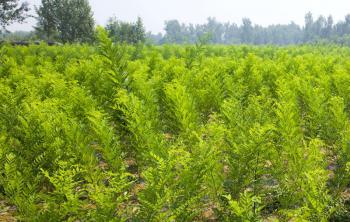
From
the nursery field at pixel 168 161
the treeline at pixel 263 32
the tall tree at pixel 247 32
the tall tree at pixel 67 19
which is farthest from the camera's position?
the tall tree at pixel 247 32

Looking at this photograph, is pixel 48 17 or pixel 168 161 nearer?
pixel 168 161

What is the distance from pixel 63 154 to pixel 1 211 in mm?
1125

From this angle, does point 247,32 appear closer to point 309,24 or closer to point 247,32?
point 247,32

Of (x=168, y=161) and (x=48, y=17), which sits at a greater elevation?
(x=48, y=17)

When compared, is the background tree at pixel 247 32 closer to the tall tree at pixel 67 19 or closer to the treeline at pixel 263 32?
the treeline at pixel 263 32

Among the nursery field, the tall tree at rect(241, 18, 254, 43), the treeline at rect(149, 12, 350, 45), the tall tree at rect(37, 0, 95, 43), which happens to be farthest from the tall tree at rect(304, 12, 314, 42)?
the nursery field

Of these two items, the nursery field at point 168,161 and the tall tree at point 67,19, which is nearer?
the nursery field at point 168,161

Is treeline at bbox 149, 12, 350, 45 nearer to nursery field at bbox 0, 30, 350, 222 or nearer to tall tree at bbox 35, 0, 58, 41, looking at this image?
tall tree at bbox 35, 0, 58, 41

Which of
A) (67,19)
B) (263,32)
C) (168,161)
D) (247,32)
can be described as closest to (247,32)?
(247,32)

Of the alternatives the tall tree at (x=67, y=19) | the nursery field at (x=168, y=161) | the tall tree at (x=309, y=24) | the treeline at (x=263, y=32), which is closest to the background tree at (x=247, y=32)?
the treeline at (x=263, y=32)

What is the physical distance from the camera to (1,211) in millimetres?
4637

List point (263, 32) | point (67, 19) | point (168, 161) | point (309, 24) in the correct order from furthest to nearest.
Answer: point (263, 32) → point (309, 24) → point (67, 19) → point (168, 161)

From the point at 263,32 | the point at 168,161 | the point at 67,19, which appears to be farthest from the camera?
the point at 263,32

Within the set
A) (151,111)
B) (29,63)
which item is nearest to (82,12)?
(29,63)
